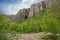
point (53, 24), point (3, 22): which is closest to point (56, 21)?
point (53, 24)

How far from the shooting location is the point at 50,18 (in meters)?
14.3

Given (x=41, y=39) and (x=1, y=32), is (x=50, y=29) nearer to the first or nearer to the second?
(x=41, y=39)

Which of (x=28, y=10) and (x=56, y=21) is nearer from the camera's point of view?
(x=56, y=21)

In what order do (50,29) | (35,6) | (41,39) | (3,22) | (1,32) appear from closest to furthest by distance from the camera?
(1,32)
(3,22)
(50,29)
(41,39)
(35,6)

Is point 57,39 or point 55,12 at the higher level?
point 55,12

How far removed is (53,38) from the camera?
48.8ft

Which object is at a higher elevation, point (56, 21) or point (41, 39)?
point (56, 21)

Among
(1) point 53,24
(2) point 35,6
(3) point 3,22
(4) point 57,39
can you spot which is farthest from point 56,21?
(2) point 35,6

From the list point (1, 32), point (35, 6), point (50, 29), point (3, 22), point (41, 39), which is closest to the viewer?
point (1, 32)

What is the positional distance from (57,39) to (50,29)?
2.47ft

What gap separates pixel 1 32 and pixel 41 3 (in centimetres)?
9748

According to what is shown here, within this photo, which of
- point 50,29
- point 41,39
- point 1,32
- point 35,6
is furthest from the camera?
point 35,6

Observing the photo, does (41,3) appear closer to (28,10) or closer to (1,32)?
(28,10)

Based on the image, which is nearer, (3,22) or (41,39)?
(3,22)
